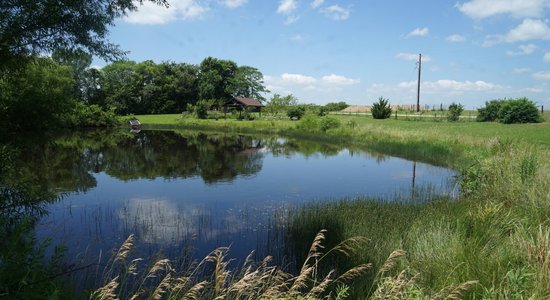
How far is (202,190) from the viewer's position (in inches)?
650

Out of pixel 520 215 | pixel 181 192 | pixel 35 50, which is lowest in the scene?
pixel 181 192

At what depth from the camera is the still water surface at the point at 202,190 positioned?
9.85 m

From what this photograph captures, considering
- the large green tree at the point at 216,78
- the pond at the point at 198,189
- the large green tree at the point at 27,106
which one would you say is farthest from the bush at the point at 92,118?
the large green tree at the point at 27,106

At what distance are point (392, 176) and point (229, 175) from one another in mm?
8119

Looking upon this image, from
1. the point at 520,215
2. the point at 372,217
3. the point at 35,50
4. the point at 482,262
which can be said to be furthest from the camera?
the point at 35,50

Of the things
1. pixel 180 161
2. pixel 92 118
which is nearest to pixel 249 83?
pixel 92 118

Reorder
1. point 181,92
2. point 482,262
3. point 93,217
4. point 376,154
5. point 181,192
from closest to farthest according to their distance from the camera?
point 482,262
point 93,217
point 181,192
point 376,154
point 181,92

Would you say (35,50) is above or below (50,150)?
above

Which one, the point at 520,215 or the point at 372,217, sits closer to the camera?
the point at 520,215

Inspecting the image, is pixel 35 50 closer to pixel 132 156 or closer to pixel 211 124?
pixel 132 156

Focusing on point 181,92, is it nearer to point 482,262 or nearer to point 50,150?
point 50,150

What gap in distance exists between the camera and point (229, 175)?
2058cm

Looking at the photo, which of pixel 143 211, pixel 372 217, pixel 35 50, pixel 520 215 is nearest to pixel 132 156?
pixel 143 211

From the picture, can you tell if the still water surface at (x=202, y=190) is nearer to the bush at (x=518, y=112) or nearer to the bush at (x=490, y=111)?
the bush at (x=518, y=112)
